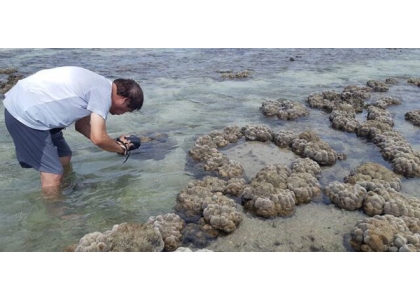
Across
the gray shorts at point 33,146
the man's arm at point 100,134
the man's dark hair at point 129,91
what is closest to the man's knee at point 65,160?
the gray shorts at point 33,146

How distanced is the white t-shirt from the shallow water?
4.72 ft

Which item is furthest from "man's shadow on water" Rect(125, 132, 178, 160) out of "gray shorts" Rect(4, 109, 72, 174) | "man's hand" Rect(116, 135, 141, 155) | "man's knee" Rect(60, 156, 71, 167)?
"gray shorts" Rect(4, 109, 72, 174)

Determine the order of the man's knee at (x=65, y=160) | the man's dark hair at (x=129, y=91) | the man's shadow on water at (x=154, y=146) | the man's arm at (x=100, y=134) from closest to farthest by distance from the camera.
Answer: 1. the man's arm at (x=100, y=134)
2. the man's dark hair at (x=129, y=91)
3. the man's knee at (x=65, y=160)
4. the man's shadow on water at (x=154, y=146)

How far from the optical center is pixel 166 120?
343 inches

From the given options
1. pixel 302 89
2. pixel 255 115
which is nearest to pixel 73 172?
pixel 255 115

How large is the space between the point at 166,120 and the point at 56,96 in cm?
442

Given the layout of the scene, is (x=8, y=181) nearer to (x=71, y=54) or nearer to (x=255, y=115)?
(x=255, y=115)

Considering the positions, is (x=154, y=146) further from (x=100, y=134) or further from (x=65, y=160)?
(x=100, y=134)

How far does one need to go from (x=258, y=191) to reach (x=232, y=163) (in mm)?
1141

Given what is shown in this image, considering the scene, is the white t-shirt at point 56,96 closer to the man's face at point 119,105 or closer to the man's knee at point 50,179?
the man's face at point 119,105

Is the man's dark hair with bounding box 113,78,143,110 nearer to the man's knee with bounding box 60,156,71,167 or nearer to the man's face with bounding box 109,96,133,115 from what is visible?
the man's face with bounding box 109,96,133,115

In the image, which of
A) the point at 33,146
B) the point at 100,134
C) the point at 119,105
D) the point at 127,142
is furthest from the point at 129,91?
the point at 33,146

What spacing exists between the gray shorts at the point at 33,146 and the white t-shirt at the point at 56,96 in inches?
4.8

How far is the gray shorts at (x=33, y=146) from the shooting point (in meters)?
4.54
